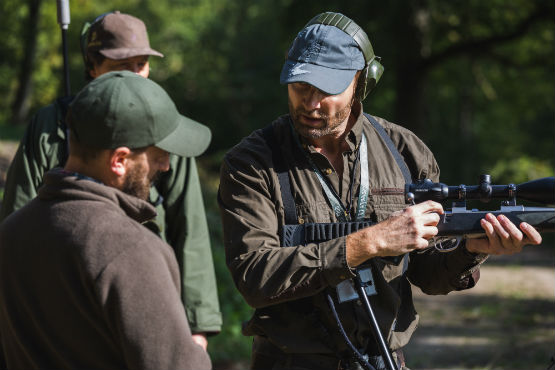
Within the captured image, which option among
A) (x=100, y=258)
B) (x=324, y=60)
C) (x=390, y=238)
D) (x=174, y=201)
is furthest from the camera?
(x=174, y=201)

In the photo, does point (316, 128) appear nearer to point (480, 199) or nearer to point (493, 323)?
point (480, 199)

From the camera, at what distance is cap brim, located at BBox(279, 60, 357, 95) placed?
3.35 metres

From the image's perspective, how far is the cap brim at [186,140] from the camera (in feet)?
→ 8.84

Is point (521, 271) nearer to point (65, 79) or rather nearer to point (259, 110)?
point (65, 79)

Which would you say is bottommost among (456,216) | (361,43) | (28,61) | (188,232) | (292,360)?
(28,61)

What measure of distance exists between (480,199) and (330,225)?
2.10 feet

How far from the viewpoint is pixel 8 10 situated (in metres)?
30.2

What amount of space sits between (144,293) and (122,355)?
226mm

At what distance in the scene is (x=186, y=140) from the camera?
9.41ft

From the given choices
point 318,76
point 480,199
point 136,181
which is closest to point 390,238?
point 480,199

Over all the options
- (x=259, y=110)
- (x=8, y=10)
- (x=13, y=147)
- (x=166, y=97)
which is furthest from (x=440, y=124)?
(x=166, y=97)

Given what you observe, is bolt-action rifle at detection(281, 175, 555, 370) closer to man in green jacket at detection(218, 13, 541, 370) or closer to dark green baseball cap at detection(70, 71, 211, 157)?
man in green jacket at detection(218, 13, 541, 370)

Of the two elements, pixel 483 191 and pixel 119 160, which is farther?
pixel 483 191

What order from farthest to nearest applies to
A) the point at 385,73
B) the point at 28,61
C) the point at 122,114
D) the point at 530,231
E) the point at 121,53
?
the point at 28,61, the point at 385,73, the point at 121,53, the point at 530,231, the point at 122,114
